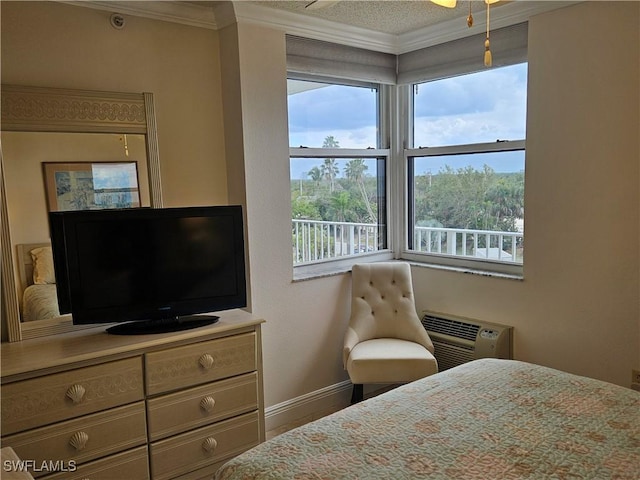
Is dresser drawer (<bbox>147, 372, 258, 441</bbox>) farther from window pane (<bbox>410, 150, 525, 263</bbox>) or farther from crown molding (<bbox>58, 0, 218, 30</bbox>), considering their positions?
crown molding (<bbox>58, 0, 218, 30</bbox>)

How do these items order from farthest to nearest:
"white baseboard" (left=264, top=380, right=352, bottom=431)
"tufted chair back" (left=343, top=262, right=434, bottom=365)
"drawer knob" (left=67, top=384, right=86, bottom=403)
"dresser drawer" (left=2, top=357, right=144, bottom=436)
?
1. "tufted chair back" (left=343, top=262, right=434, bottom=365)
2. "white baseboard" (left=264, top=380, right=352, bottom=431)
3. "drawer knob" (left=67, top=384, right=86, bottom=403)
4. "dresser drawer" (left=2, top=357, right=144, bottom=436)

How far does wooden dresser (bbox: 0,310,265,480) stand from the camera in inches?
83.7

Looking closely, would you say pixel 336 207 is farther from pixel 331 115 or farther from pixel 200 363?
pixel 200 363

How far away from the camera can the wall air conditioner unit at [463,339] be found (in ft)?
10.2

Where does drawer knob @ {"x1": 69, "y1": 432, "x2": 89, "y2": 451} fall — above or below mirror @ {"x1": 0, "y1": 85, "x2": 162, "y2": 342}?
below

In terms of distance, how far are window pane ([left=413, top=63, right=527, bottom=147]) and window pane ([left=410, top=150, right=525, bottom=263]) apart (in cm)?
13

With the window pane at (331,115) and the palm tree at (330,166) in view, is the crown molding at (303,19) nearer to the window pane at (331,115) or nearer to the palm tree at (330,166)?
the window pane at (331,115)

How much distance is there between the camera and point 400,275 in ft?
11.4

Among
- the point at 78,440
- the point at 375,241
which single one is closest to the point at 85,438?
the point at 78,440

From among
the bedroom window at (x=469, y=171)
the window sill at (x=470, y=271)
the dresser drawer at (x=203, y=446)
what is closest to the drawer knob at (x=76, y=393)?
the dresser drawer at (x=203, y=446)

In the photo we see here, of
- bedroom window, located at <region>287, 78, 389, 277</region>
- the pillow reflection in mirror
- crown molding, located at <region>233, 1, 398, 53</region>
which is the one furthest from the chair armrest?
crown molding, located at <region>233, 1, 398, 53</region>

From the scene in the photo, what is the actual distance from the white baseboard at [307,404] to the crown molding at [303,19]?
2.34 metres

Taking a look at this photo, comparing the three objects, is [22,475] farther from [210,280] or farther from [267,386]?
[267,386]

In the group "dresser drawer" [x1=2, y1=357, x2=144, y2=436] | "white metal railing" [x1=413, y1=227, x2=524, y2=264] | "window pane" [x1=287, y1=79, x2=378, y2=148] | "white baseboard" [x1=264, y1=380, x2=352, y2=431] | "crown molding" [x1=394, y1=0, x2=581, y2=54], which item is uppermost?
"crown molding" [x1=394, y1=0, x2=581, y2=54]
